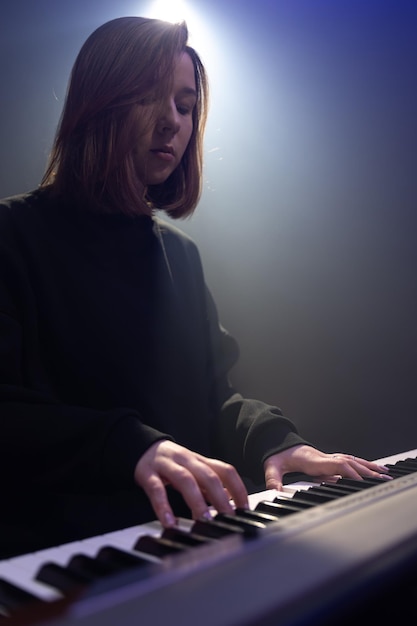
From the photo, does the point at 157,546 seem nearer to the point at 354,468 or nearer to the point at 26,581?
the point at 26,581

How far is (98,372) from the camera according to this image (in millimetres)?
1026

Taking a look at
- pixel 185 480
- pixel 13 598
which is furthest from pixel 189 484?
pixel 13 598

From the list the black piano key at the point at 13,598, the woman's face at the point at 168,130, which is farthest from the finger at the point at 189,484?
the woman's face at the point at 168,130

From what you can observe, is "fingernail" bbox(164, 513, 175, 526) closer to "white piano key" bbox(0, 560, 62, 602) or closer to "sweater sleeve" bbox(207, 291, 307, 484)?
"white piano key" bbox(0, 560, 62, 602)

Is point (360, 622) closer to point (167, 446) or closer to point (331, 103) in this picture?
point (167, 446)

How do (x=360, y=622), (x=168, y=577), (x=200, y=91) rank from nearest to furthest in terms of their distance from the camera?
(x=168, y=577)
(x=360, y=622)
(x=200, y=91)

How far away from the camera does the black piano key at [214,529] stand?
0.52 metres

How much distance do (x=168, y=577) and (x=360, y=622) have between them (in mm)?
239

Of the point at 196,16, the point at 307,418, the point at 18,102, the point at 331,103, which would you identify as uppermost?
the point at 196,16

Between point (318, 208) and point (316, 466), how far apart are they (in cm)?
96

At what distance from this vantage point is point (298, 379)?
1668 millimetres

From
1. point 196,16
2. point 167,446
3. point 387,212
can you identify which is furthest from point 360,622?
point 196,16

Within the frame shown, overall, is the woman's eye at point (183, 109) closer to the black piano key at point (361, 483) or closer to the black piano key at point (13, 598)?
the black piano key at point (361, 483)

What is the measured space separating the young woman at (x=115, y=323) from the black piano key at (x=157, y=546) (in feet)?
0.56
